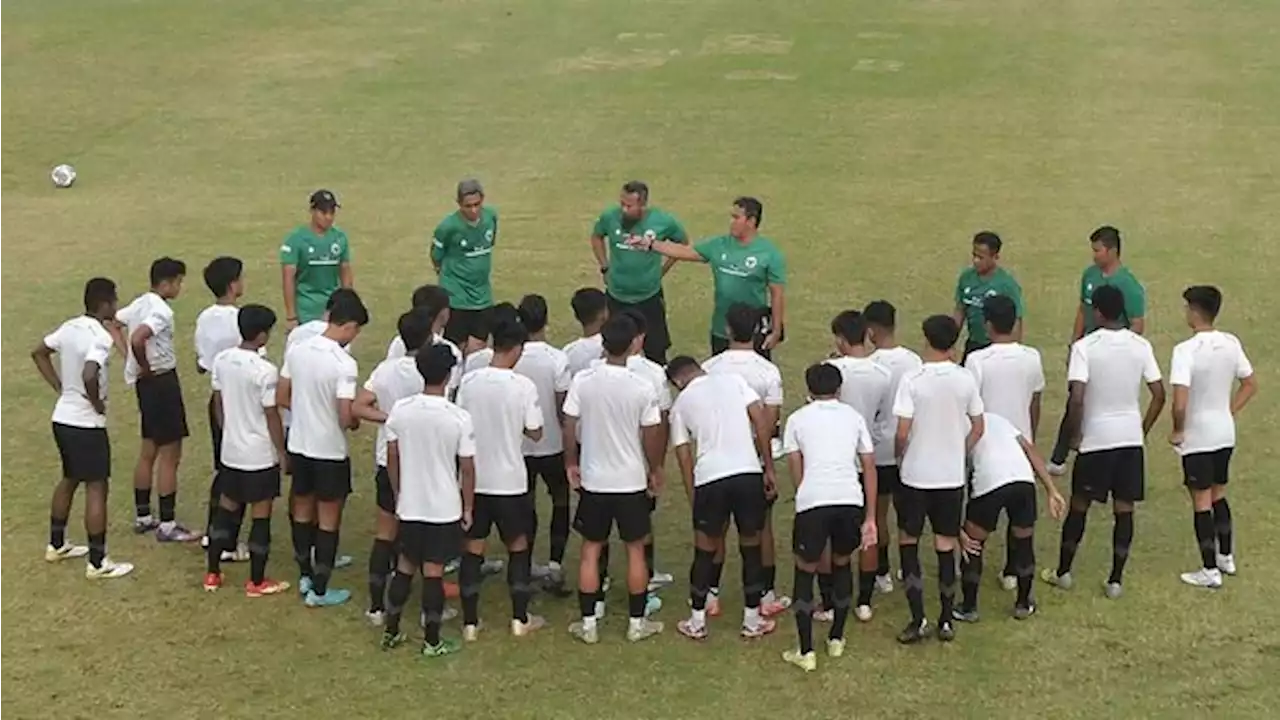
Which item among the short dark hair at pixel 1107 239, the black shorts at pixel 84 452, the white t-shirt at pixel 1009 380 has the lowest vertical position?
the black shorts at pixel 84 452

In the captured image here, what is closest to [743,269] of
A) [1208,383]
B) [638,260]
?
[638,260]

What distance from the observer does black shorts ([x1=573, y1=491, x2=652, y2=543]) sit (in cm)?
852

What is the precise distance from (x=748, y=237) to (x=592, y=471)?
3103 mm

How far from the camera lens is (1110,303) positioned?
29.4ft

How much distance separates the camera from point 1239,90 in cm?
2412

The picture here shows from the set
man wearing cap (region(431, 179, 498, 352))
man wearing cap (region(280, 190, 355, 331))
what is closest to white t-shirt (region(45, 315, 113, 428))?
man wearing cap (region(280, 190, 355, 331))

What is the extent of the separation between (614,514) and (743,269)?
3.00 meters

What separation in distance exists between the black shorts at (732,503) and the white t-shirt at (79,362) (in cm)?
383

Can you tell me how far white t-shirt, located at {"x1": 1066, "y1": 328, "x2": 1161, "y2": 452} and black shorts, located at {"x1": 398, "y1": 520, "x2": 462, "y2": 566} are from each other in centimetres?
380

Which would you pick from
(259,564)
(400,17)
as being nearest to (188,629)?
(259,564)

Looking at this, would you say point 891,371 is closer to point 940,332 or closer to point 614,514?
point 940,332

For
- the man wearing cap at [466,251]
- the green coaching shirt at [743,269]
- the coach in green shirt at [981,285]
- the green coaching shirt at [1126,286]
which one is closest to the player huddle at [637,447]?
the green coaching shirt at [1126,286]

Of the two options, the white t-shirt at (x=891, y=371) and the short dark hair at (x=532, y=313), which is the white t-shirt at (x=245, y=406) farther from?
the white t-shirt at (x=891, y=371)

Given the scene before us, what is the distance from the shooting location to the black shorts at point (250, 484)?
9.07 metres
